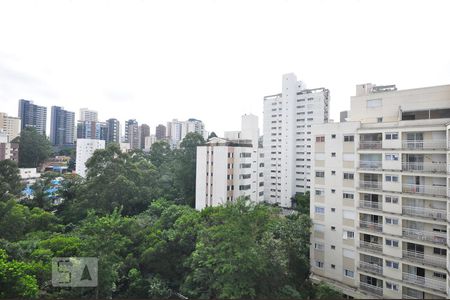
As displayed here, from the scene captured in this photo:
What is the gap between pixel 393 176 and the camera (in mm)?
13484

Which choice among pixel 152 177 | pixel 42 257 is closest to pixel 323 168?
pixel 42 257

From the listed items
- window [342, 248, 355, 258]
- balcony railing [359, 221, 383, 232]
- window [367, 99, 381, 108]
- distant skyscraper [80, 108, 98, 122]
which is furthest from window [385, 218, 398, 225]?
distant skyscraper [80, 108, 98, 122]

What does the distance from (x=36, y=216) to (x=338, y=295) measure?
20.4 metres

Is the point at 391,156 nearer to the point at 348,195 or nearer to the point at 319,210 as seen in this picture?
the point at 348,195

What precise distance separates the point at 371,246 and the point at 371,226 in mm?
1037

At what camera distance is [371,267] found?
13.7 meters

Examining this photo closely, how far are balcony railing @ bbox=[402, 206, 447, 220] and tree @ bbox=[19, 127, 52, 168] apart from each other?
5599 centimetres

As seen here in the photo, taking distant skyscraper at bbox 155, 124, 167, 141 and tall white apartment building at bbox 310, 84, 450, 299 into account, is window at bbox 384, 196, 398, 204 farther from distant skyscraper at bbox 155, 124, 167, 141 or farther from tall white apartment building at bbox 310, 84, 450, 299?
distant skyscraper at bbox 155, 124, 167, 141

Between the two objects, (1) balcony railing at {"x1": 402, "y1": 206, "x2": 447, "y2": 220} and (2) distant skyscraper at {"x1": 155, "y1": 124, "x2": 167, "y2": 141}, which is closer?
(1) balcony railing at {"x1": 402, "y1": 206, "x2": 447, "y2": 220}

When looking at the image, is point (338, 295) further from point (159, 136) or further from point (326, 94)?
point (159, 136)

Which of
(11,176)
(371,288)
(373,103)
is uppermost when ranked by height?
(373,103)

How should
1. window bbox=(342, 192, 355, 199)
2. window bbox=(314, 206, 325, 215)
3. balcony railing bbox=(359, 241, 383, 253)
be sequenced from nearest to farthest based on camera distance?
balcony railing bbox=(359, 241, 383, 253) < window bbox=(342, 192, 355, 199) < window bbox=(314, 206, 325, 215)

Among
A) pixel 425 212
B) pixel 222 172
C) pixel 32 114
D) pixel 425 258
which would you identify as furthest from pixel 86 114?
pixel 425 258

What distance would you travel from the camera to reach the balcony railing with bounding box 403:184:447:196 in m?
12.3
